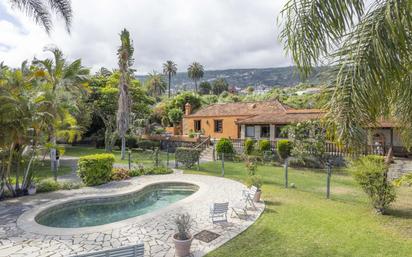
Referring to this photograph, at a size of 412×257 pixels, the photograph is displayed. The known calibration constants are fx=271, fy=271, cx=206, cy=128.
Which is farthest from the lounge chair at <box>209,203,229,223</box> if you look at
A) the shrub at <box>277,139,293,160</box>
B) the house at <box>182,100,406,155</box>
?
the house at <box>182,100,406,155</box>

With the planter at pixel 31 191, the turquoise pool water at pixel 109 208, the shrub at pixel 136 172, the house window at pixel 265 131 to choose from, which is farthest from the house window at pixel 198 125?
the planter at pixel 31 191

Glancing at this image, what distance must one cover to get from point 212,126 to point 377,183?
967 inches

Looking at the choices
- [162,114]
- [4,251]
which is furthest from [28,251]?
[162,114]

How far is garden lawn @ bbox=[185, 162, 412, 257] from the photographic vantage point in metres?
7.02

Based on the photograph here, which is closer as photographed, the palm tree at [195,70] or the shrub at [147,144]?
the shrub at [147,144]

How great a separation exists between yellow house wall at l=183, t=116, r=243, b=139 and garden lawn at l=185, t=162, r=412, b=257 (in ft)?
58.1

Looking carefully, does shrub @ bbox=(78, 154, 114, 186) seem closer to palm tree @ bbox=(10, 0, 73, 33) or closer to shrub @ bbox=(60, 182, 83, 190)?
shrub @ bbox=(60, 182, 83, 190)

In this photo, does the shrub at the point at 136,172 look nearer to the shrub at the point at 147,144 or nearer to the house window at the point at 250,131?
the shrub at the point at 147,144

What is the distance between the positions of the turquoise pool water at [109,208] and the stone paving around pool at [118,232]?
535 mm

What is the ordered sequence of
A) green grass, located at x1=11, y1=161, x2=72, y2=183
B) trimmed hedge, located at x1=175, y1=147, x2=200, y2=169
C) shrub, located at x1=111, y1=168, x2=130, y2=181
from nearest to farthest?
shrub, located at x1=111, y1=168, x2=130, y2=181 < green grass, located at x1=11, y1=161, x2=72, y2=183 < trimmed hedge, located at x1=175, y1=147, x2=200, y2=169

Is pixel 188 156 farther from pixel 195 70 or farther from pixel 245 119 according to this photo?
pixel 195 70

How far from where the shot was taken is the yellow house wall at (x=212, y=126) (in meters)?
31.6

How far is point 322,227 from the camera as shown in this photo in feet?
28.1

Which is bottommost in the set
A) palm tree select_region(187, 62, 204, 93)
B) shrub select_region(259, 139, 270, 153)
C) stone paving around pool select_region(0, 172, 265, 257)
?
stone paving around pool select_region(0, 172, 265, 257)
